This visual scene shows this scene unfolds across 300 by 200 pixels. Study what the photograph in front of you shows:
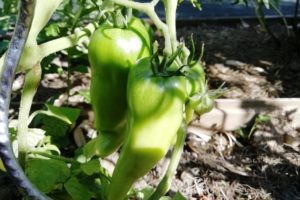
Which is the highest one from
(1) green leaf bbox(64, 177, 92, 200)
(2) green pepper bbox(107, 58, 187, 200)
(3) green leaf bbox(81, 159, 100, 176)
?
(2) green pepper bbox(107, 58, 187, 200)

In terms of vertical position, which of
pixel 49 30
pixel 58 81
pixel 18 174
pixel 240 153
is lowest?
pixel 240 153

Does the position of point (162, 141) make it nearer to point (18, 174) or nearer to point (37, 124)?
point (18, 174)

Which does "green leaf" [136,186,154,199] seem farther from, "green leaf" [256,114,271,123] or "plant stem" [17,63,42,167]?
"green leaf" [256,114,271,123]

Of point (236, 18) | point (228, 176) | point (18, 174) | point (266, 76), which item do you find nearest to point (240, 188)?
point (228, 176)

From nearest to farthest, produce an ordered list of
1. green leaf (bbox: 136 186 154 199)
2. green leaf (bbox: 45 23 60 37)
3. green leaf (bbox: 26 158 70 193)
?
1. green leaf (bbox: 26 158 70 193)
2. green leaf (bbox: 136 186 154 199)
3. green leaf (bbox: 45 23 60 37)

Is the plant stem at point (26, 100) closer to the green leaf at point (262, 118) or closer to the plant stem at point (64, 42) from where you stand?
the plant stem at point (64, 42)

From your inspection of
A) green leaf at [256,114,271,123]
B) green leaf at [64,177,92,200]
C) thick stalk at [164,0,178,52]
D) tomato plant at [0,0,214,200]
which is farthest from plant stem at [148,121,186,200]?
green leaf at [256,114,271,123]
